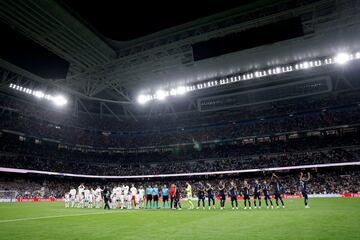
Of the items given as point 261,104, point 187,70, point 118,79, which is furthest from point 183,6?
point 261,104

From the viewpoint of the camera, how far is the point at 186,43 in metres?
33.8

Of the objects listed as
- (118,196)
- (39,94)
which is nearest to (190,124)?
(39,94)

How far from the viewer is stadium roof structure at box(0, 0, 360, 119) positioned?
27.5m

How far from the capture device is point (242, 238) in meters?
7.64

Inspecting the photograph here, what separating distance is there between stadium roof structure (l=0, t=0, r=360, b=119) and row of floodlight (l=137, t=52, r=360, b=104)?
79cm

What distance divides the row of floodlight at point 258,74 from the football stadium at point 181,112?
23 centimetres

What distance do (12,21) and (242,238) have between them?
3217 centimetres

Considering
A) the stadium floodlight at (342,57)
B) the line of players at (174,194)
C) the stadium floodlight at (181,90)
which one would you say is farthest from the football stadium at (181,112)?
the stadium floodlight at (181,90)

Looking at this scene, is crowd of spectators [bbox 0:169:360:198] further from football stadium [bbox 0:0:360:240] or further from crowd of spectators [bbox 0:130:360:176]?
crowd of spectators [bbox 0:130:360:176]

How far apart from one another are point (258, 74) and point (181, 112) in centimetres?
2630

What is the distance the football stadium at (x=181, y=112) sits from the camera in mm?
23469

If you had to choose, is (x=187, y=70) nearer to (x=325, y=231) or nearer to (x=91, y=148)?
(x=91, y=148)

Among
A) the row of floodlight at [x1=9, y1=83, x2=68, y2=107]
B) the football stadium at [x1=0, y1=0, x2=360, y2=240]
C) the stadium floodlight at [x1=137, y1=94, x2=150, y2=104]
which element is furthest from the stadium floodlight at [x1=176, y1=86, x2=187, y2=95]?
the row of floodlight at [x1=9, y1=83, x2=68, y2=107]

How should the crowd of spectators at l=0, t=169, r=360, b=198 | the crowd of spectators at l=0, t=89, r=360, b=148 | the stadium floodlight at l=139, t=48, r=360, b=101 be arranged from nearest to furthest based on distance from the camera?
the stadium floodlight at l=139, t=48, r=360, b=101
the crowd of spectators at l=0, t=169, r=360, b=198
the crowd of spectators at l=0, t=89, r=360, b=148
